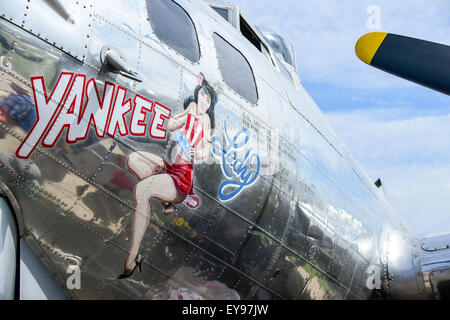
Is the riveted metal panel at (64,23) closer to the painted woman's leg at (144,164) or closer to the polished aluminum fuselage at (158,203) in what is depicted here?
the polished aluminum fuselage at (158,203)

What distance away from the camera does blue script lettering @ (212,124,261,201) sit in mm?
5419

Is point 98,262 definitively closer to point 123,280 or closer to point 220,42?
point 123,280

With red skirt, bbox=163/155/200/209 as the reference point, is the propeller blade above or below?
above

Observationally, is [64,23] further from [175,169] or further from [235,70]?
[235,70]

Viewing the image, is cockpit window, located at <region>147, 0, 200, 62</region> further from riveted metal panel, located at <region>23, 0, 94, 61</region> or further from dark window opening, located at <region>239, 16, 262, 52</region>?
dark window opening, located at <region>239, 16, 262, 52</region>

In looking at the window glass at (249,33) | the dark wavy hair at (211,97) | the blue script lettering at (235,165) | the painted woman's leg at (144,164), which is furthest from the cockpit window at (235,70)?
the window glass at (249,33)

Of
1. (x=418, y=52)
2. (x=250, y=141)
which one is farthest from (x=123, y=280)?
(x=418, y=52)

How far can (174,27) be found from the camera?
18.0 ft

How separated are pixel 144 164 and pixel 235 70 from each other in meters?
2.17

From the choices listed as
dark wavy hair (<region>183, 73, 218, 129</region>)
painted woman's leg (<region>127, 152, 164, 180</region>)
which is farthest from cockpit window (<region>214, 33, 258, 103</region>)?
painted woman's leg (<region>127, 152, 164, 180</region>)

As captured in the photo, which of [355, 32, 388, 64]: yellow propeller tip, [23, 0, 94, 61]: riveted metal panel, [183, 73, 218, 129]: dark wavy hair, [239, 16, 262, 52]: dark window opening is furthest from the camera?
[239, 16, 262, 52]: dark window opening

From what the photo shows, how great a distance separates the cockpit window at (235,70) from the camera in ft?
19.9

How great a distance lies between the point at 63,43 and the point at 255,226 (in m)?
2.87

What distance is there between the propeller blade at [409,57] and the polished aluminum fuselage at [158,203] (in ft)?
4.30
